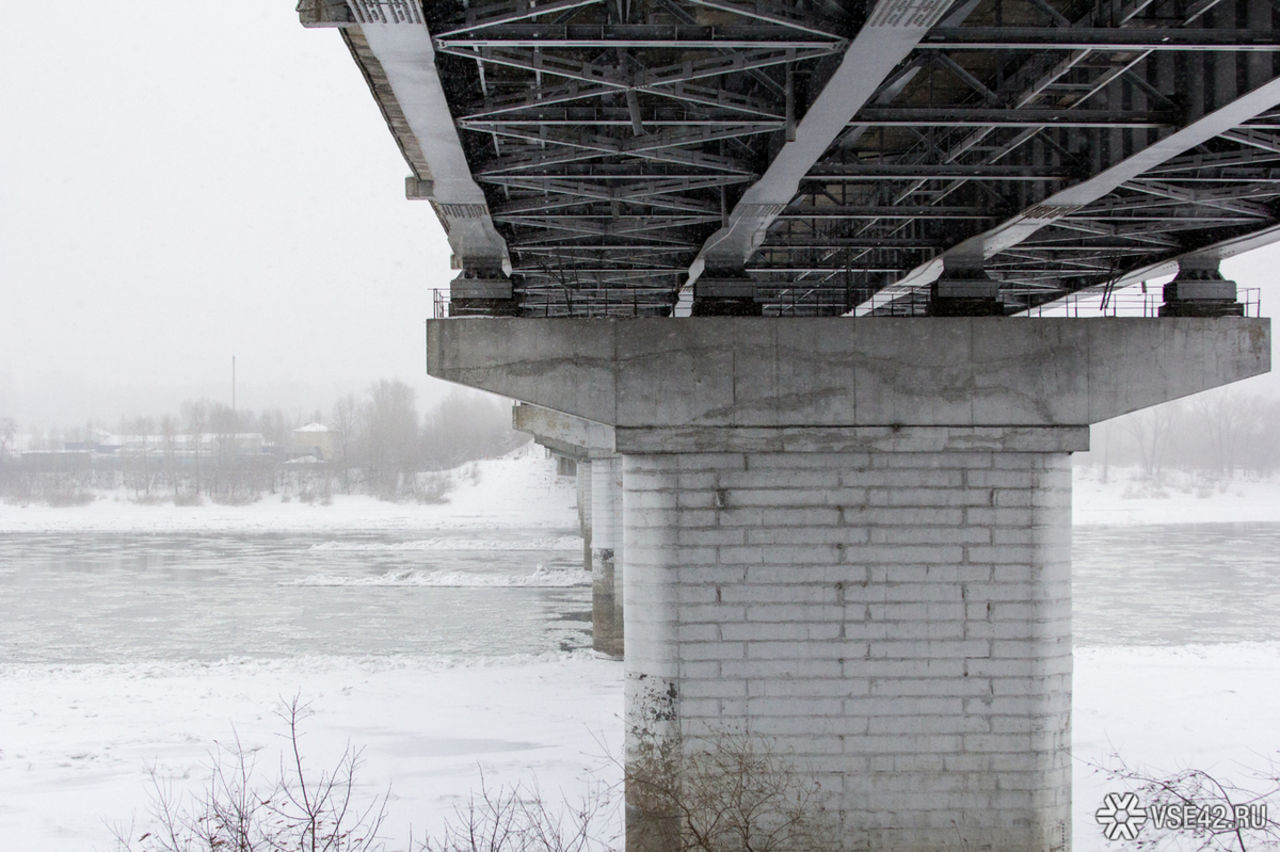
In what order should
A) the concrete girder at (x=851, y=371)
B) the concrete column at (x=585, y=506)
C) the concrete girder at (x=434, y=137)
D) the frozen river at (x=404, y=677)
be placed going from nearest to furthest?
the concrete girder at (x=434, y=137) → the concrete girder at (x=851, y=371) → the frozen river at (x=404, y=677) → the concrete column at (x=585, y=506)

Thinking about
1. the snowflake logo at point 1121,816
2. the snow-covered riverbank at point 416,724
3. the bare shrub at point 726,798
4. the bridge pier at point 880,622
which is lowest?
the snow-covered riverbank at point 416,724

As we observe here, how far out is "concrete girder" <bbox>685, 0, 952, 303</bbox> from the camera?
718 centimetres

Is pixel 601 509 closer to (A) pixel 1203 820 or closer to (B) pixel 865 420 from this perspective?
(B) pixel 865 420

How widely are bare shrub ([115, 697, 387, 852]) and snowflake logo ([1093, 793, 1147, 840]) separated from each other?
919cm

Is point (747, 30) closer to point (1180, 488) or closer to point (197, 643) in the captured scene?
point (197, 643)

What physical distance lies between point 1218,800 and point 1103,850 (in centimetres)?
233

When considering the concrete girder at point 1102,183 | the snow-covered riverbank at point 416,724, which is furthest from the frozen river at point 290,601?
the concrete girder at point 1102,183

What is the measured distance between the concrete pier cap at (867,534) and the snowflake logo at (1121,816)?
2.03 meters

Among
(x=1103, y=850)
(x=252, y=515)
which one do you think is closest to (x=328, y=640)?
(x=1103, y=850)

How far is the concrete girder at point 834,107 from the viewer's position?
7176 millimetres

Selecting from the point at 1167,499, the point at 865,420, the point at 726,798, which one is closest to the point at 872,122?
the point at 865,420

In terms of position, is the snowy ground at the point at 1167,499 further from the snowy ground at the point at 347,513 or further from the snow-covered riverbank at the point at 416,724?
the snow-covered riverbank at the point at 416,724

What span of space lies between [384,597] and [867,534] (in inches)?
1131

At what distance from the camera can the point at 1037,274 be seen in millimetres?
18922
